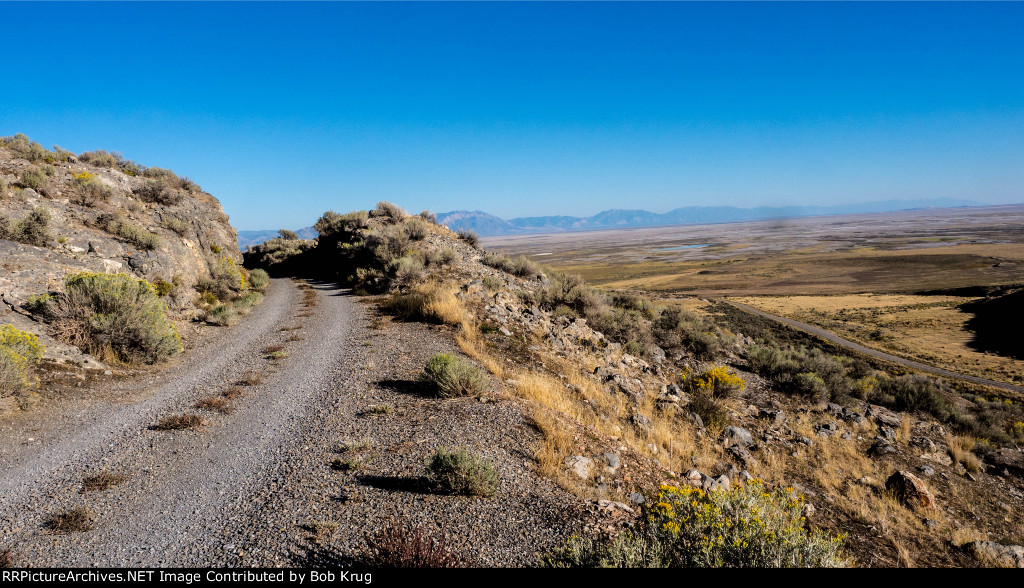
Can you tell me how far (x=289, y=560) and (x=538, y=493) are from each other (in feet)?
8.93

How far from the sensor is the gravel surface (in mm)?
4016

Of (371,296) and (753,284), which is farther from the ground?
(371,296)

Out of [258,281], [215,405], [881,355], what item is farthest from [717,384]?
[881,355]

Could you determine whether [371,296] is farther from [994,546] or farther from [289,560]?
[994,546]

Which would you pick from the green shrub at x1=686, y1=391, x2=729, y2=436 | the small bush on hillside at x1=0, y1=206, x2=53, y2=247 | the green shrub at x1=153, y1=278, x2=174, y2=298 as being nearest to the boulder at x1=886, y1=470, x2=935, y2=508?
the green shrub at x1=686, y1=391, x2=729, y2=436

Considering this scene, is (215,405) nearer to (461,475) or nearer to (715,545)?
(461,475)

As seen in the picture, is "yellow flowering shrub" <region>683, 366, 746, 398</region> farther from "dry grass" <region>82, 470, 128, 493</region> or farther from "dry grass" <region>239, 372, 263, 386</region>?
→ "dry grass" <region>82, 470, 128, 493</region>

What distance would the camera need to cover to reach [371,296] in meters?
19.8

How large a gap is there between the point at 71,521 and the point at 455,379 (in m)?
5.17

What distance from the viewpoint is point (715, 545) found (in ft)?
10.6

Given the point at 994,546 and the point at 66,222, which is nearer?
the point at 994,546

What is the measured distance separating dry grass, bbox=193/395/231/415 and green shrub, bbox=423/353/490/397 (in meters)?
3.68

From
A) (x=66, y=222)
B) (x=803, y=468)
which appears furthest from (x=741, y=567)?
(x=66, y=222)

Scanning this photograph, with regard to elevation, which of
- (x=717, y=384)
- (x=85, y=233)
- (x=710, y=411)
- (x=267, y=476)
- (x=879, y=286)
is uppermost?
(x=85, y=233)
